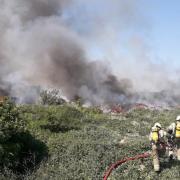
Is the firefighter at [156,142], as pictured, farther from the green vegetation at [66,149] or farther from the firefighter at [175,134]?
the firefighter at [175,134]

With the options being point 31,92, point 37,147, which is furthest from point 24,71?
point 37,147

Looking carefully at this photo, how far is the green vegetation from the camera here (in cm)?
1667

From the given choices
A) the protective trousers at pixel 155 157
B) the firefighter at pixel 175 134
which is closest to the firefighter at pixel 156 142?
the protective trousers at pixel 155 157

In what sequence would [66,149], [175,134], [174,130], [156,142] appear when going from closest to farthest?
[156,142] < [175,134] < [174,130] < [66,149]

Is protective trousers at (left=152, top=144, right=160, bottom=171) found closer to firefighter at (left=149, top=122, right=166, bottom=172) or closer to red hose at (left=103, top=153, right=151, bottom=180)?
firefighter at (left=149, top=122, right=166, bottom=172)

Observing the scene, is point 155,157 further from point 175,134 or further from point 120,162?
point 120,162

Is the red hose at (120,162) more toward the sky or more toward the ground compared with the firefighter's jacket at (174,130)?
more toward the ground

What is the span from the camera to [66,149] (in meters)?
19.3

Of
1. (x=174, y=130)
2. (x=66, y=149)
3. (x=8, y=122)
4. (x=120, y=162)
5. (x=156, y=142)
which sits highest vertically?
(x=8, y=122)

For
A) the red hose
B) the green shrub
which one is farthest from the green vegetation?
the red hose

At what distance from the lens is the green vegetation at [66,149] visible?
1667 centimetres

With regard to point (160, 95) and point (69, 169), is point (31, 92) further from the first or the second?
point (69, 169)

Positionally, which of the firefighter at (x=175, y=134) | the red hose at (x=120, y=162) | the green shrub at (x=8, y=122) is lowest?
the red hose at (x=120, y=162)

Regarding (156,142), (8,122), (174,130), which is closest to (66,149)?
(8,122)
